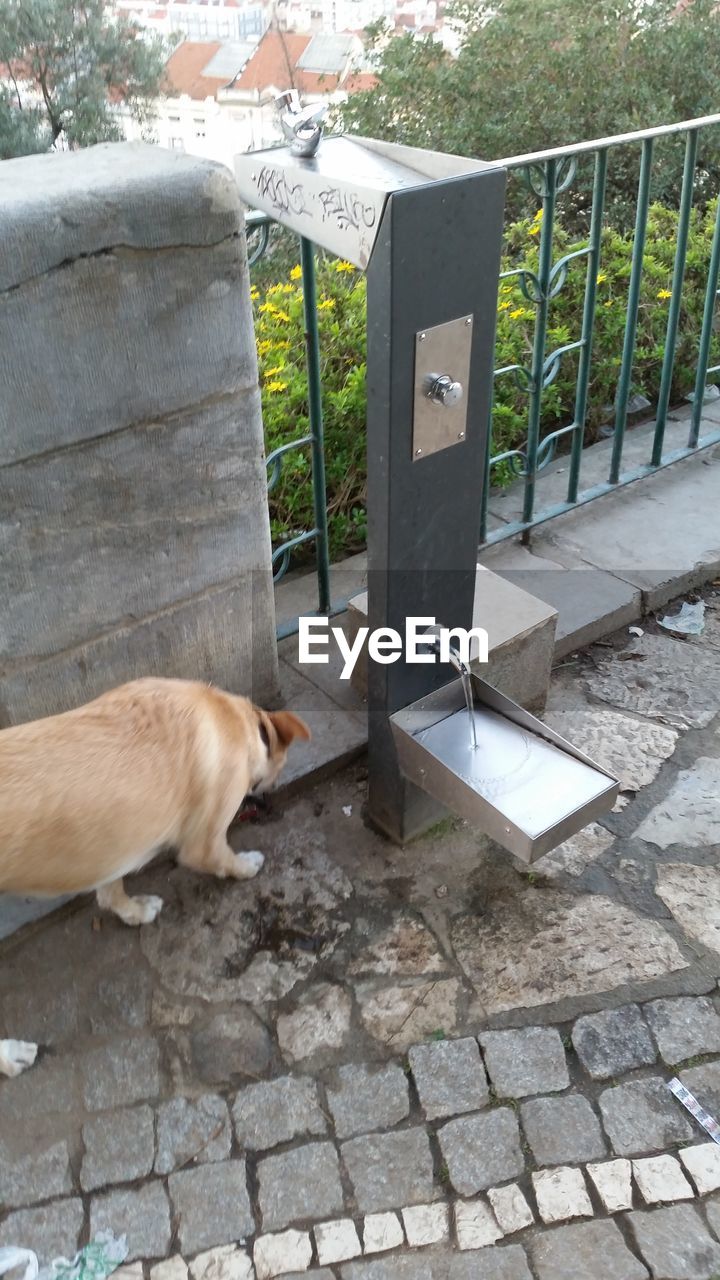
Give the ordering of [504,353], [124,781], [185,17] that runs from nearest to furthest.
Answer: [124,781] → [504,353] → [185,17]

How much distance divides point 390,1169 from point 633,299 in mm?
3231

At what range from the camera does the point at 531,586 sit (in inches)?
Answer: 156

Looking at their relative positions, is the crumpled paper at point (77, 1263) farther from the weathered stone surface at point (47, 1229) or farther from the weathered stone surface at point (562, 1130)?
the weathered stone surface at point (562, 1130)

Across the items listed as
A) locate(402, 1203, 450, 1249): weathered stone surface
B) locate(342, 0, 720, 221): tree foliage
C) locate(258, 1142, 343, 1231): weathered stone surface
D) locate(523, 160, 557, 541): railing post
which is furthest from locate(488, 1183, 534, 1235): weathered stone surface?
locate(342, 0, 720, 221): tree foliage

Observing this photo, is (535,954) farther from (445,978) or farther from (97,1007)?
(97,1007)

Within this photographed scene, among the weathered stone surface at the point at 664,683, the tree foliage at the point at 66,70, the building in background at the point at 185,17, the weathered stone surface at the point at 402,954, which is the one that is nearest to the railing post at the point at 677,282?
the weathered stone surface at the point at 664,683

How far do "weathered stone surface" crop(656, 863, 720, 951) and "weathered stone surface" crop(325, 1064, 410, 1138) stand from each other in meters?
0.95

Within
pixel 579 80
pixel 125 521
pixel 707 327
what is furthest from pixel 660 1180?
pixel 579 80

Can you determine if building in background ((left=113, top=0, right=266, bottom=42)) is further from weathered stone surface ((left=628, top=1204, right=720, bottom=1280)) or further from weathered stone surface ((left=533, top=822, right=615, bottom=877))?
weathered stone surface ((left=628, top=1204, right=720, bottom=1280))

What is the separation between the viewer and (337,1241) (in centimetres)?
216

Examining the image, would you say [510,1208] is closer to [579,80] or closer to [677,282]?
[677,282]

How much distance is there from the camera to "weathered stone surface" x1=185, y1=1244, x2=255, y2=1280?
211cm

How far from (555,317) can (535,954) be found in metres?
3.38

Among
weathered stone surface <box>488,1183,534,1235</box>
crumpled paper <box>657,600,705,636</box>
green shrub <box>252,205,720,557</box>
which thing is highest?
green shrub <box>252,205,720,557</box>
